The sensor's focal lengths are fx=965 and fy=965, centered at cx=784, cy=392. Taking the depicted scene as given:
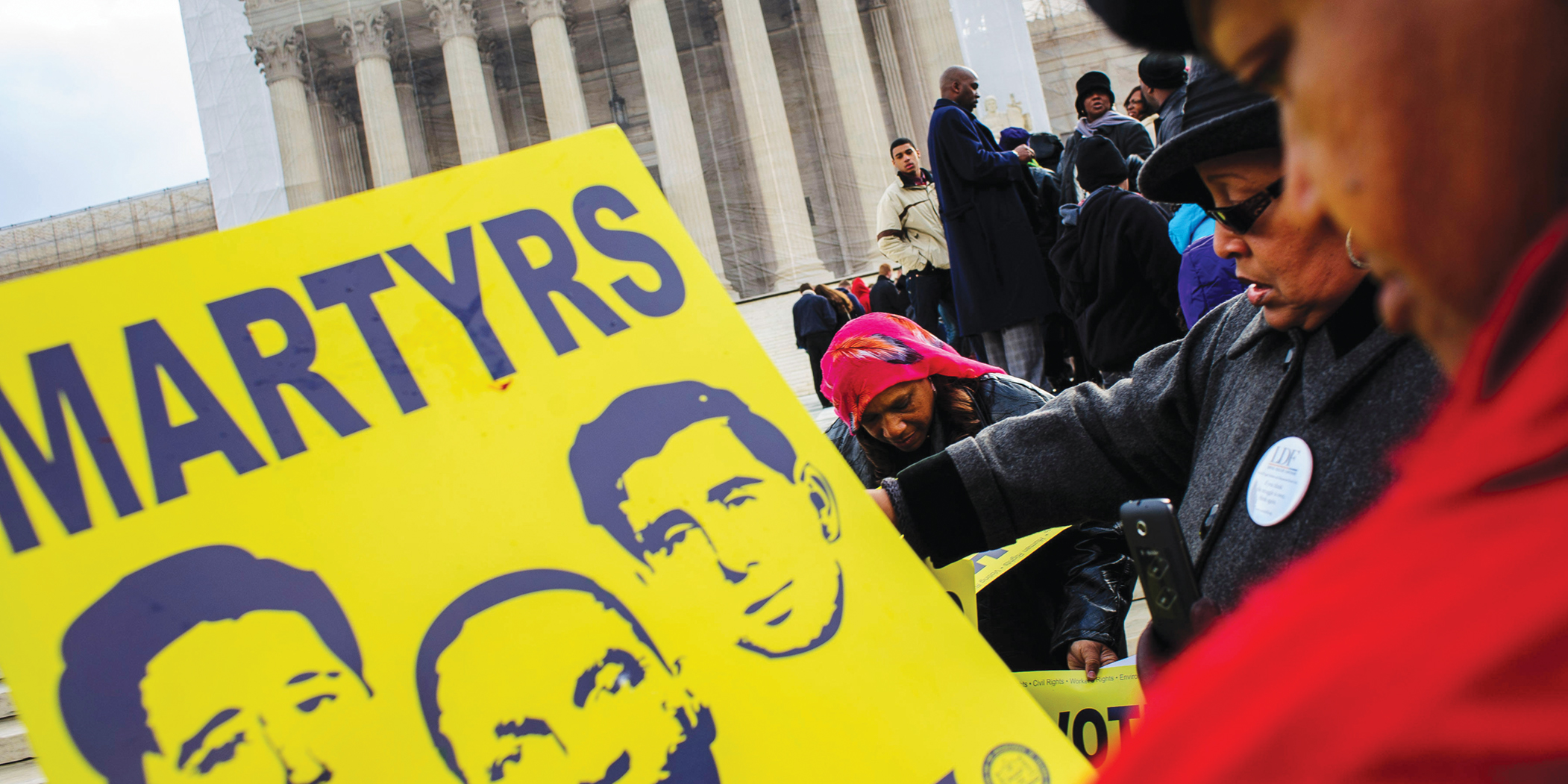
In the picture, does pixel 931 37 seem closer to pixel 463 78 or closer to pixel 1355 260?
pixel 463 78

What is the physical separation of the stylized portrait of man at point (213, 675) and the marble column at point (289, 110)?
73.8ft

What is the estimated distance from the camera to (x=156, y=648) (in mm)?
1001

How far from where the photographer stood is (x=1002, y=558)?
203 cm

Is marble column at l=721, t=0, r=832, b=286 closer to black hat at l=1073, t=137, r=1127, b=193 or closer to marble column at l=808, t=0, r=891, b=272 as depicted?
marble column at l=808, t=0, r=891, b=272

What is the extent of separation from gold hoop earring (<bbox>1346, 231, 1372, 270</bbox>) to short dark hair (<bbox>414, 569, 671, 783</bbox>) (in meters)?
0.93

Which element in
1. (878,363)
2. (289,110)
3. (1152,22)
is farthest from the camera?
(289,110)

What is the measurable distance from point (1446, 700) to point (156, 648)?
1114 millimetres

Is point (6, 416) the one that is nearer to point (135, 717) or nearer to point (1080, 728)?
point (135, 717)

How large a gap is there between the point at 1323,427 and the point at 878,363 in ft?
4.96

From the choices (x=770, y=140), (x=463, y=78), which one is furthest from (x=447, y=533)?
(x=463, y=78)

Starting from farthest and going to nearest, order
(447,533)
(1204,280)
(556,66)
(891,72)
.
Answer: (891,72) < (556,66) < (1204,280) < (447,533)

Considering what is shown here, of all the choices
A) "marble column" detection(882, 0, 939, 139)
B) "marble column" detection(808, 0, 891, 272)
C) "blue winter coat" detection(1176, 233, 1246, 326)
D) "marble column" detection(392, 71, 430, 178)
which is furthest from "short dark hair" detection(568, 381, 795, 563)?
"marble column" detection(392, 71, 430, 178)

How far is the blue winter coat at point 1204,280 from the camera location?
128 inches

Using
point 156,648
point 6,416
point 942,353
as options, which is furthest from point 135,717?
point 942,353
